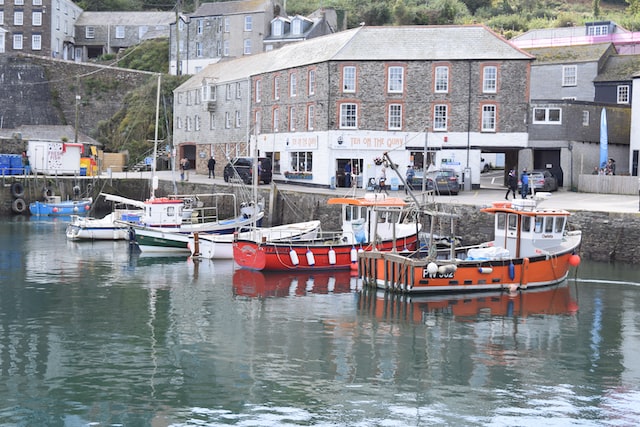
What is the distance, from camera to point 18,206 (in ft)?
193

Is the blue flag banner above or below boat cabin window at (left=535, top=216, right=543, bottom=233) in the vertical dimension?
above

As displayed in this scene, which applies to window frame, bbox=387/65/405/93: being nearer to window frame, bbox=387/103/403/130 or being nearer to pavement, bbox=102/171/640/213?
window frame, bbox=387/103/403/130

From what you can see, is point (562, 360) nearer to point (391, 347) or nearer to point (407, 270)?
point (391, 347)

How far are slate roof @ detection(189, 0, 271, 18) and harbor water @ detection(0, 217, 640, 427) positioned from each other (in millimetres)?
48233

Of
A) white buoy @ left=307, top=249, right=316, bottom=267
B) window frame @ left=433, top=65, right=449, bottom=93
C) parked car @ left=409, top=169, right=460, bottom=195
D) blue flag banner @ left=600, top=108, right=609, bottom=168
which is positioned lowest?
white buoy @ left=307, top=249, right=316, bottom=267

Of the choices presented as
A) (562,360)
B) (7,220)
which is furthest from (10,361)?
(7,220)

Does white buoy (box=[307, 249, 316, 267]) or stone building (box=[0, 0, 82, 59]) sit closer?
Answer: white buoy (box=[307, 249, 316, 267])

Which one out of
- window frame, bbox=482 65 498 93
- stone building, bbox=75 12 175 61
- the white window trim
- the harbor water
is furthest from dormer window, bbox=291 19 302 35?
the harbor water

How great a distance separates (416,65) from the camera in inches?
1908

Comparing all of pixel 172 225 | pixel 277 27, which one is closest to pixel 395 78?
pixel 172 225

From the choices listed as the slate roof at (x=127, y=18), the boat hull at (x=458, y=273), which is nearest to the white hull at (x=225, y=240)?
the boat hull at (x=458, y=273)

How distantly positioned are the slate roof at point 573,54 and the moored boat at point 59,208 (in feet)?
100

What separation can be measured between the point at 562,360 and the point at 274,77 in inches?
1470

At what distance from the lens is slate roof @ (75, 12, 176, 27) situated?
9344cm
